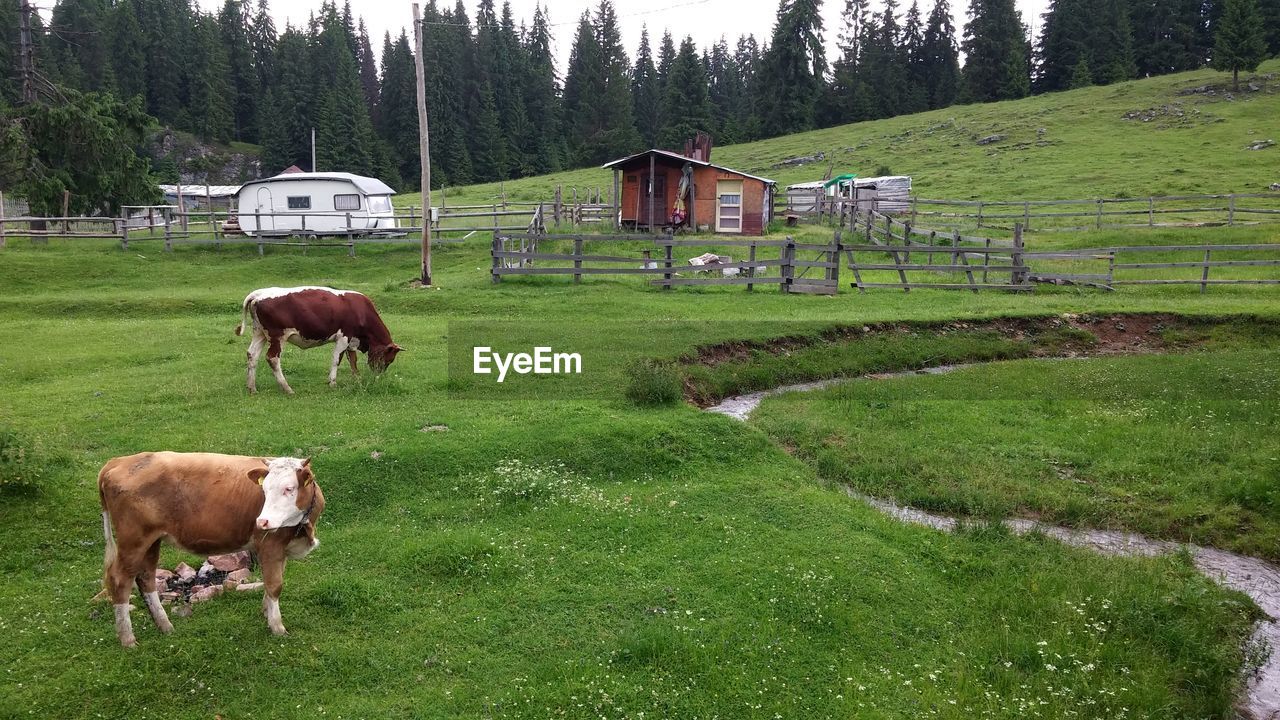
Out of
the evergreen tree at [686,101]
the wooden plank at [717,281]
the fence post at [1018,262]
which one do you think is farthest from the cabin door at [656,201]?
the evergreen tree at [686,101]

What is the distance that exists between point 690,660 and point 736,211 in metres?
29.3

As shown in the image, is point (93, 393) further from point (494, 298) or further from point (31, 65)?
point (31, 65)

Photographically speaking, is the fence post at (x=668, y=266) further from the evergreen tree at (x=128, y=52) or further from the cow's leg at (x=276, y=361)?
the evergreen tree at (x=128, y=52)

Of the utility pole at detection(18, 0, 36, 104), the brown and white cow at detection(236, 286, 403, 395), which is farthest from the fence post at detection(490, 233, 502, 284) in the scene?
the utility pole at detection(18, 0, 36, 104)

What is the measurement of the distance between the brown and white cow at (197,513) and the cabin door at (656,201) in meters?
28.9

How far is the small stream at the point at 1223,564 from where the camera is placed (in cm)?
588

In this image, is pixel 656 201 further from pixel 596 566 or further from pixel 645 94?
pixel 645 94

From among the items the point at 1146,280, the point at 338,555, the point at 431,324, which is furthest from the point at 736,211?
the point at 338,555

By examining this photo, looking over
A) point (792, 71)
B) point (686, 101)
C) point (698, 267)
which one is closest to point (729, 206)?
point (698, 267)

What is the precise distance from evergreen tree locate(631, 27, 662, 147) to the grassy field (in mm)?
79633

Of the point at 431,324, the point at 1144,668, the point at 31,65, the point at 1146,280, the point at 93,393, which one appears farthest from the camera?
the point at 31,65

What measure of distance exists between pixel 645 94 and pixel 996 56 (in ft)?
125

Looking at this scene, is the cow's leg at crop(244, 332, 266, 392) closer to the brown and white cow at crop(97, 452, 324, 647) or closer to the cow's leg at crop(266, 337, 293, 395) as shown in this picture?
the cow's leg at crop(266, 337, 293, 395)

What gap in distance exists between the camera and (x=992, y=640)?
604cm
